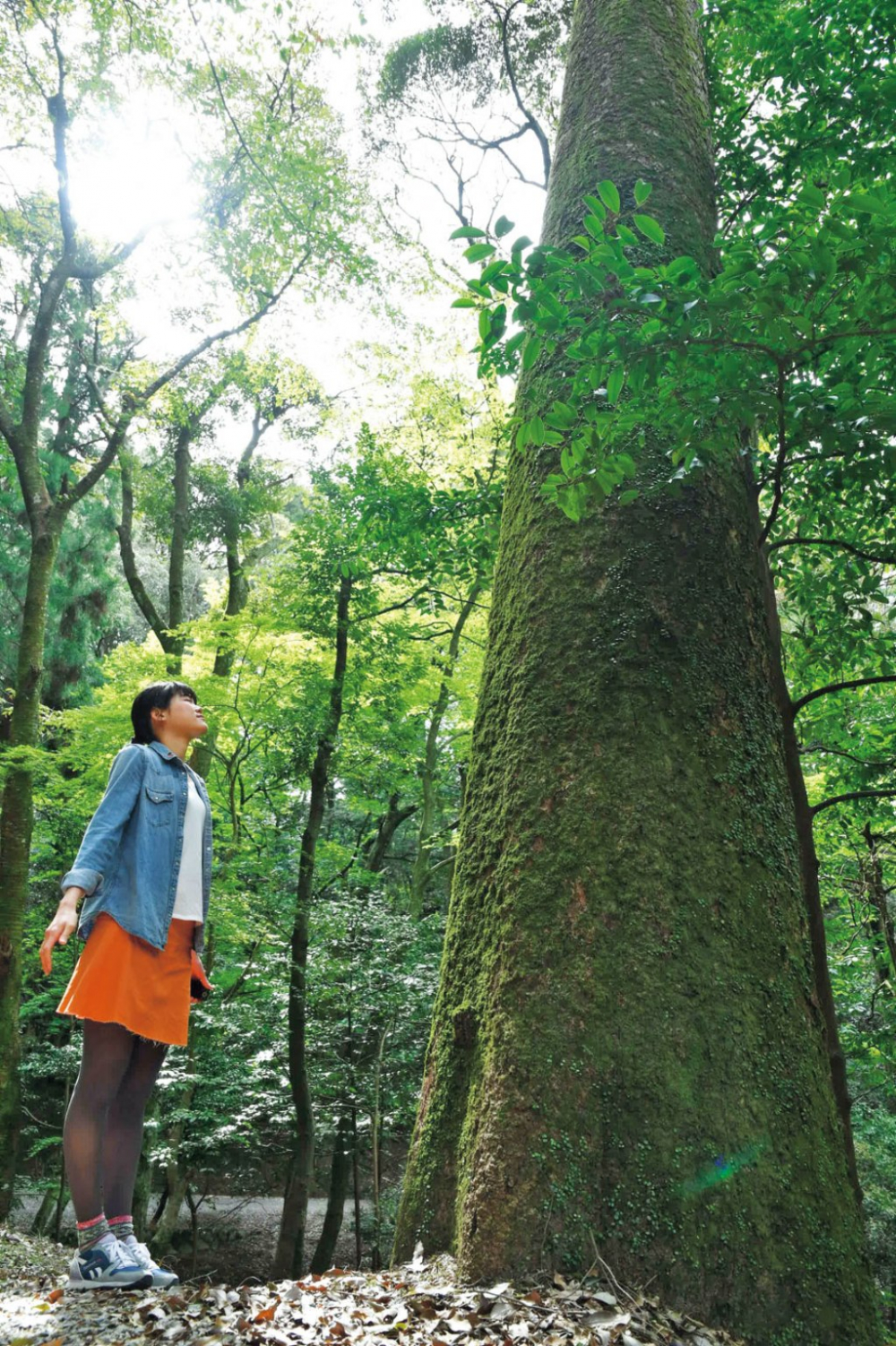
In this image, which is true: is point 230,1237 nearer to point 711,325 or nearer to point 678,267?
point 711,325

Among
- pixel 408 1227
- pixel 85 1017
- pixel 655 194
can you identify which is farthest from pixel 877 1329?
pixel 655 194

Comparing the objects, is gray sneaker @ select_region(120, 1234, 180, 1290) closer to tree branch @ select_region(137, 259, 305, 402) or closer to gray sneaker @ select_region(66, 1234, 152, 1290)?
gray sneaker @ select_region(66, 1234, 152, 1290)

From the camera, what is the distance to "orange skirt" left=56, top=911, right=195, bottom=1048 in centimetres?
233

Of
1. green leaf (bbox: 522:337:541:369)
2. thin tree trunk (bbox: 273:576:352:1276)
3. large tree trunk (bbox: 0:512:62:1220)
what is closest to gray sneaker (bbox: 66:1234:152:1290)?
green leaf (bbox: 522:337:541:369)

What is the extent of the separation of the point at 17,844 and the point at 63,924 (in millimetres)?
6047

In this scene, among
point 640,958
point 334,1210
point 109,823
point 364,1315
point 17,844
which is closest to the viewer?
point 364,1315

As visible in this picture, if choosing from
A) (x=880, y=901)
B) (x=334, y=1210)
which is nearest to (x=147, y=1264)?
(x=880, y=901)

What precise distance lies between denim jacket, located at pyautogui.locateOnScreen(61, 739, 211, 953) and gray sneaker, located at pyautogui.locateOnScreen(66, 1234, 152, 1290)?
810 millimetres

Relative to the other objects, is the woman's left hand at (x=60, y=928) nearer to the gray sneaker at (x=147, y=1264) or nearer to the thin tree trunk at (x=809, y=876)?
the gray sneaker at (x=147, y=1264)

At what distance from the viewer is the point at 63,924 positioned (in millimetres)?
2211

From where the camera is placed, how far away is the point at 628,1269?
168 cm

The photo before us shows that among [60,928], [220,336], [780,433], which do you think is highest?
[220,336]

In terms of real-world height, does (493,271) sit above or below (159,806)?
above

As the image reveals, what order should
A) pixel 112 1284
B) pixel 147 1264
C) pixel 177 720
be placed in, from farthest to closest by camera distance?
1. pixel 177 720
2. pixel 147 1264
3. pixel 112 1284
